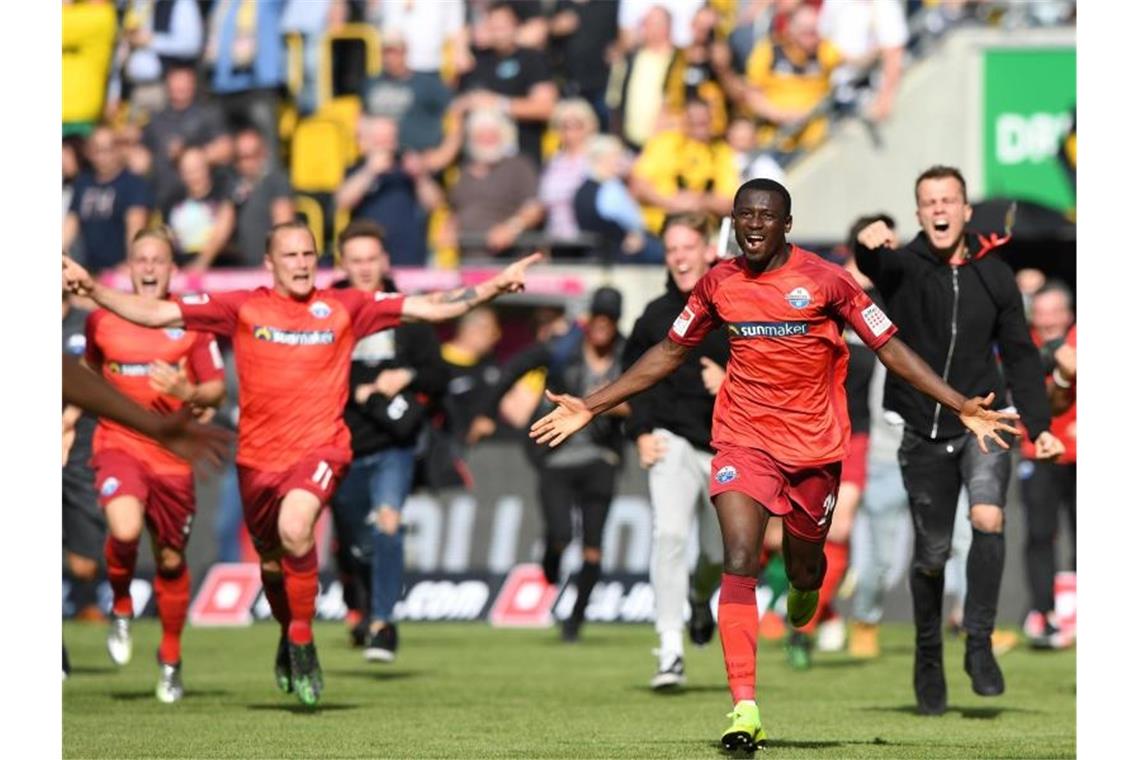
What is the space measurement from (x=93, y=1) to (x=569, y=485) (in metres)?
10.8

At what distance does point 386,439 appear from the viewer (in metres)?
16.5

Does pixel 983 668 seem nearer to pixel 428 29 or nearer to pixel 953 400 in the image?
pixel 953 400

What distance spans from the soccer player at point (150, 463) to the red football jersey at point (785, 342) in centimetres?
405

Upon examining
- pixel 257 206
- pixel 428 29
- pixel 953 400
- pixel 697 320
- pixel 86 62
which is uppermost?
pixel 428 29

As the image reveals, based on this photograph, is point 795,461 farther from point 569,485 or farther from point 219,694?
point 569,485

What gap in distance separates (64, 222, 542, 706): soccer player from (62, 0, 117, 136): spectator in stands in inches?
566

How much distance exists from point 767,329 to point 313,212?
1482 cm

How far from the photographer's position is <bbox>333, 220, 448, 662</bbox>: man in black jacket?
53.5 ft

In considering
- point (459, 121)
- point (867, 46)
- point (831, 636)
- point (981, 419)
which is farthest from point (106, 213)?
point (981, 419)

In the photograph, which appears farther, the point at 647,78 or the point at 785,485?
the point at 647,78

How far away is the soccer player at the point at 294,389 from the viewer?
42.6ft

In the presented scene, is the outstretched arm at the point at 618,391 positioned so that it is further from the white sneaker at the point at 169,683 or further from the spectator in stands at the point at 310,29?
the spectator in stands at the point at 310,29

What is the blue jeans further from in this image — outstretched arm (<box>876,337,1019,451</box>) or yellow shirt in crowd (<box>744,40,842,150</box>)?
yellow shirt in crowd (<box>744,40,842,150</box>)

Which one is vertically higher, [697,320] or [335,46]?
[335,46]
